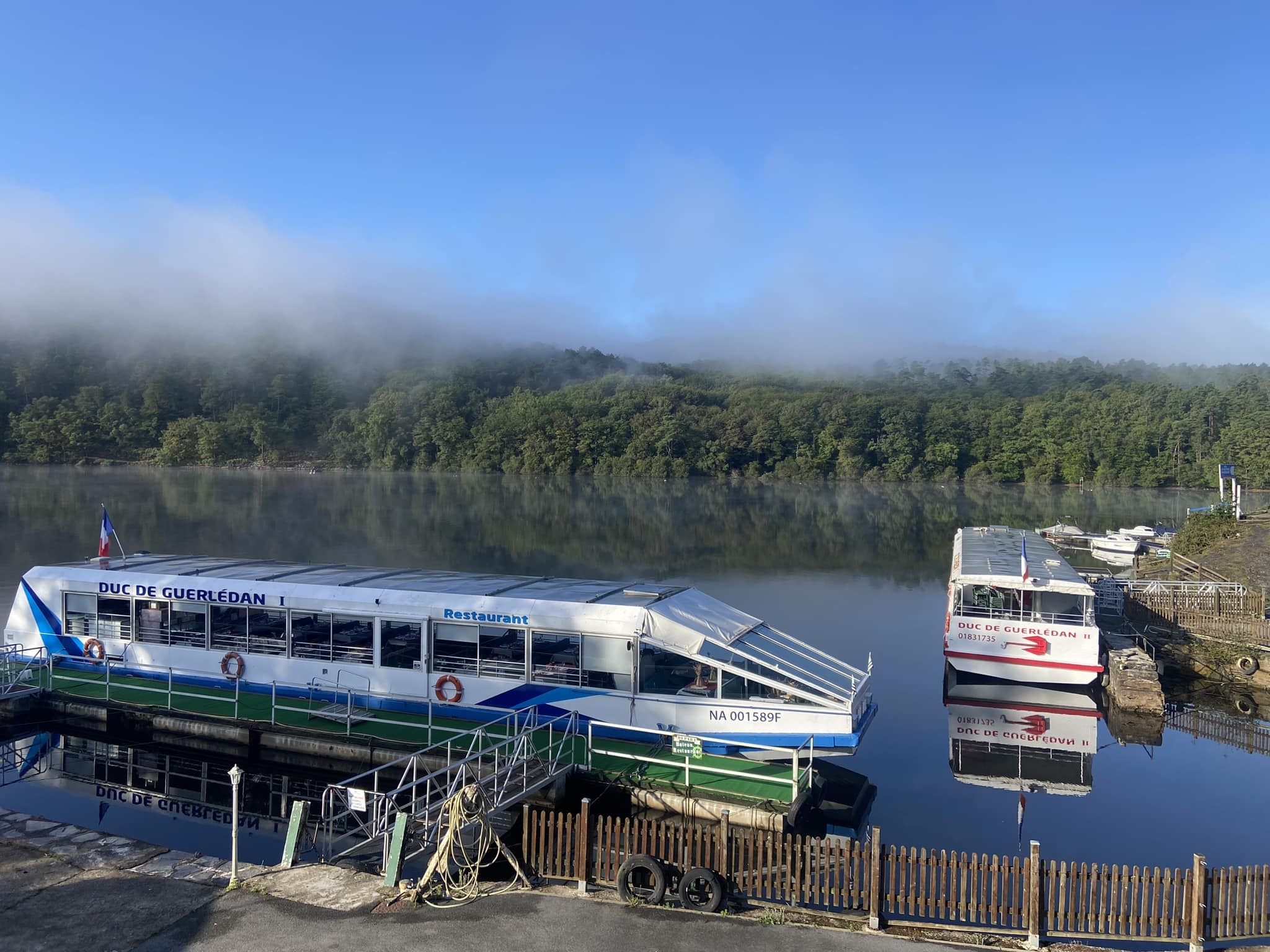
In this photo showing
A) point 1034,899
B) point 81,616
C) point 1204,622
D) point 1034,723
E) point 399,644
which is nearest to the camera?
point 1034,899

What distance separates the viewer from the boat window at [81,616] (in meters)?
23.8

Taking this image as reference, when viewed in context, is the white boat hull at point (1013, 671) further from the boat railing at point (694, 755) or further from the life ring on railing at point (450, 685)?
the life ring on railing at point (450, 685)

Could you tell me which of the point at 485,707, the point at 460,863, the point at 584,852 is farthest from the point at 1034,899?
the point at 485,707

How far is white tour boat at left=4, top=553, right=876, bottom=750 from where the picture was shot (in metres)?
18.2

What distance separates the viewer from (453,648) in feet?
66.6

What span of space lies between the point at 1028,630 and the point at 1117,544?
38.8 m

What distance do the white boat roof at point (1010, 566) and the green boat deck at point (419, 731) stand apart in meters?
14.4

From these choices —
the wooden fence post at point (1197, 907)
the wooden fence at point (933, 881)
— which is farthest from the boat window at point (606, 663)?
the wooden fence post at point (1197, 907)

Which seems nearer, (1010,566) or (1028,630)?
(1028,630)

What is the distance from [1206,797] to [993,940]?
542 inches

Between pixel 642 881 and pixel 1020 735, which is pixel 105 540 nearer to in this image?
pixel 642 881

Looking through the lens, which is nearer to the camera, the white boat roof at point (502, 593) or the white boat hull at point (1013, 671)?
the white boat roof at point (502, 593)

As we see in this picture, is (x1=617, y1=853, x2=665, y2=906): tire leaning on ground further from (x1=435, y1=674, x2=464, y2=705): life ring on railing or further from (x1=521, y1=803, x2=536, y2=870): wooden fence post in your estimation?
(x1=435, y1=674, x2=464, y2=705): life ring on railing

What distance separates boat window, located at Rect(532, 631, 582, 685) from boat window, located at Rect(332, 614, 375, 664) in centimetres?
443
